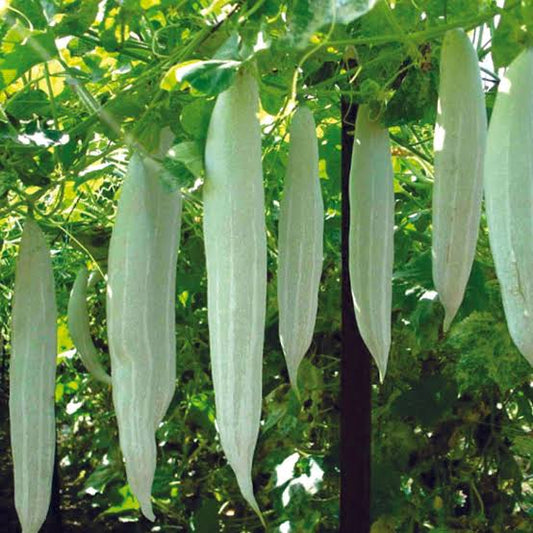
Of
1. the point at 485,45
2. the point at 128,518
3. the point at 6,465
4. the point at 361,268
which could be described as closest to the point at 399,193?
the point at 485,45

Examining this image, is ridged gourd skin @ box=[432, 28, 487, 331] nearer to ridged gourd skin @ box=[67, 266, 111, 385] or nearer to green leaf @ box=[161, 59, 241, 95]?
green leaf @ box=[161, 59, 241, 95]

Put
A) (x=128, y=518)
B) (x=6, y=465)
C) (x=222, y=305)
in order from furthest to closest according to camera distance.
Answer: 1. (x=6, y=465)
2. (x=128, y=518)
3. (x=222, y=305)

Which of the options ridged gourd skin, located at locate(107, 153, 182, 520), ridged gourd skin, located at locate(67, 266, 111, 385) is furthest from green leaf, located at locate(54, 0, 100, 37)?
ridged gourd skin, located at locate(67, 266, 111, 385)

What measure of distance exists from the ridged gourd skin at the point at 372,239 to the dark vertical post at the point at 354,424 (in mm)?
311

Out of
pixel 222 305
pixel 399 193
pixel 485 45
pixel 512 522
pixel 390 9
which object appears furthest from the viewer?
pixel 512 522

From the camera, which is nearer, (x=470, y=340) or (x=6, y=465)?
(x=470, y=340)

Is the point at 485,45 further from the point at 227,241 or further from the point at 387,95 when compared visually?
the point at 227,241

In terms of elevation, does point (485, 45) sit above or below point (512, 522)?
above

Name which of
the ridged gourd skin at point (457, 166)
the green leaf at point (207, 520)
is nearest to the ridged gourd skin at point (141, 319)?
the ridged gourd skin at point (457, 166)

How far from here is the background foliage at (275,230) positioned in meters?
0.85

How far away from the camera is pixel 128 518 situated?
9.28ft

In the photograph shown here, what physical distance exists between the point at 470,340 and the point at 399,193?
18.1 inches

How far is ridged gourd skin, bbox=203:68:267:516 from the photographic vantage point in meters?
0.70

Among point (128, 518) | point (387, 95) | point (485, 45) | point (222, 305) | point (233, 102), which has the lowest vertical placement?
point (128, 518)
